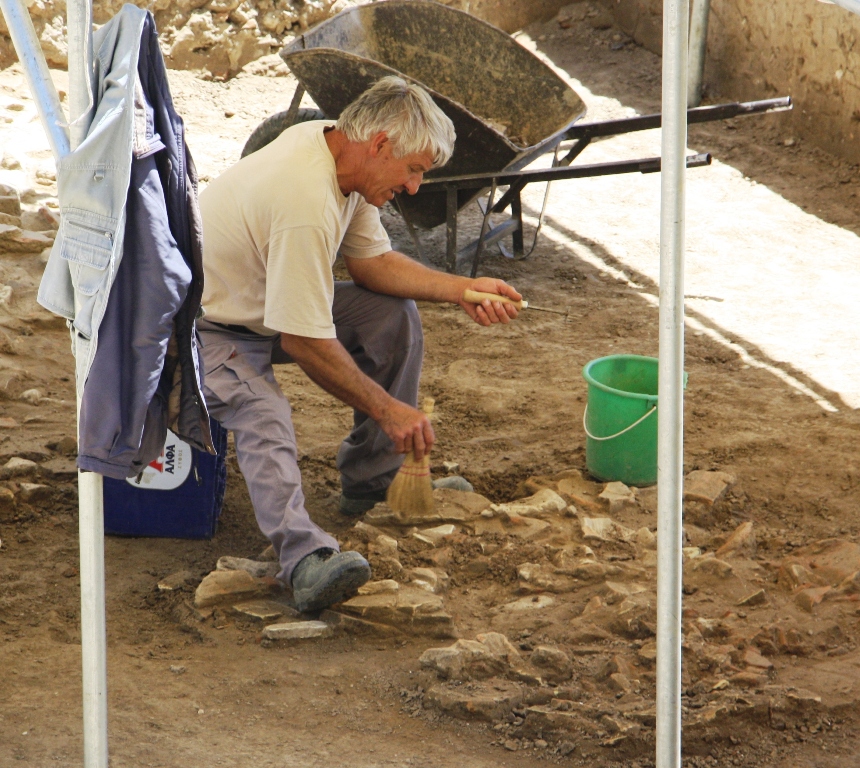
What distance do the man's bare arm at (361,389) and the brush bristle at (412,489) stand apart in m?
0.15

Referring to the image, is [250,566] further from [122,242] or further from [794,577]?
[794,577]

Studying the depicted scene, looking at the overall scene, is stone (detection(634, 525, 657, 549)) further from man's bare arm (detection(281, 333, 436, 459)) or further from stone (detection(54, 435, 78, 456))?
stone (detection(54, 435, 78, 456))

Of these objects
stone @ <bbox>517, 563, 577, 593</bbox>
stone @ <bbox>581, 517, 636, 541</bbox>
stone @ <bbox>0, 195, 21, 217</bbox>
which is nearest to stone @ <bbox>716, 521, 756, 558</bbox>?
stone @ <bbox>581, 517, 636, 541</bbox>

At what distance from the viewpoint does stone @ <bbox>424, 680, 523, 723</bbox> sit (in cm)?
250

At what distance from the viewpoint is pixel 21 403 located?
4262 mm

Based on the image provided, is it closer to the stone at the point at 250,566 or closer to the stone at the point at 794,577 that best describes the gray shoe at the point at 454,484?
the stone at the point at 250,566

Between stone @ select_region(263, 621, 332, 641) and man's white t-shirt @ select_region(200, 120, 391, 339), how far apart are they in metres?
0.86

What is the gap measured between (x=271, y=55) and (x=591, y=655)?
24.4 feet

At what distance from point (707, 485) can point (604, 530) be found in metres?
0.51

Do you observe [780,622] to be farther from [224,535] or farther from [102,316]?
[102,316]

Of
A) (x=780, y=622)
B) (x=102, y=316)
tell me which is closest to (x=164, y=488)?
(x=102, y=316)

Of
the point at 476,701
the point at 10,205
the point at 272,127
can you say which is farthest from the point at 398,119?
the point at 10,205

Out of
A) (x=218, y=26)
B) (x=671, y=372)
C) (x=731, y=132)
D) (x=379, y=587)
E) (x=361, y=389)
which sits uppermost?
(x=218, y=26)

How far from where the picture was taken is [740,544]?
3.36m
